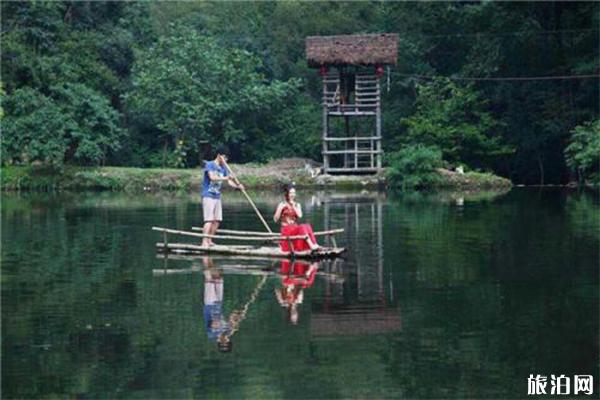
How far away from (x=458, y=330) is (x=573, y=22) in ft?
127

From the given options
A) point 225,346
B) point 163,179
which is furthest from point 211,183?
→ point 163,179

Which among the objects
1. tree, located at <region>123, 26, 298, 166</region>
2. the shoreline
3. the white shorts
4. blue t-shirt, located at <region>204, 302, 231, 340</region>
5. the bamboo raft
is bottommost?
blue t-shirt, located at <region>204, 302, 231, 340</region>

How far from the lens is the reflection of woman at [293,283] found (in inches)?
644

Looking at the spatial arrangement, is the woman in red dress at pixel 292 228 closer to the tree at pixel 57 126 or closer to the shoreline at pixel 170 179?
the shoreline at pixel 170 179

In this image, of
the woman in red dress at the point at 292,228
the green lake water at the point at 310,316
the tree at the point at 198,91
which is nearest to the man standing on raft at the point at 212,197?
the green lake water at the point at 310,316

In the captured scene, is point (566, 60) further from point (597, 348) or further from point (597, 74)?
point (597, 348)

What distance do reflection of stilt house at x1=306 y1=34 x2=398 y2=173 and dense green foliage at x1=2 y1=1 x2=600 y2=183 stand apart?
1.50 metres

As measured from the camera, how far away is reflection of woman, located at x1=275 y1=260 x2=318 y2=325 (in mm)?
16359

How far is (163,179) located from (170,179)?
26 centimetres

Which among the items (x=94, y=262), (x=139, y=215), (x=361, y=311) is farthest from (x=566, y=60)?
(x=361, y=311)

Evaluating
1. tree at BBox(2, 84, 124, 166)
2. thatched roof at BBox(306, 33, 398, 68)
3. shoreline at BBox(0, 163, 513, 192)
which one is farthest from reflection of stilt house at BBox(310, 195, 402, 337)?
tree at BBox(2, 84, 124, 166)

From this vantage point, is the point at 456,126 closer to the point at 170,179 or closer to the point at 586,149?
the point at 586,149

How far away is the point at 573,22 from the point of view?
51.4 m

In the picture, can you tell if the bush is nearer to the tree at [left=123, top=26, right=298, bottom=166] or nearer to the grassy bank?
the grassy bank
